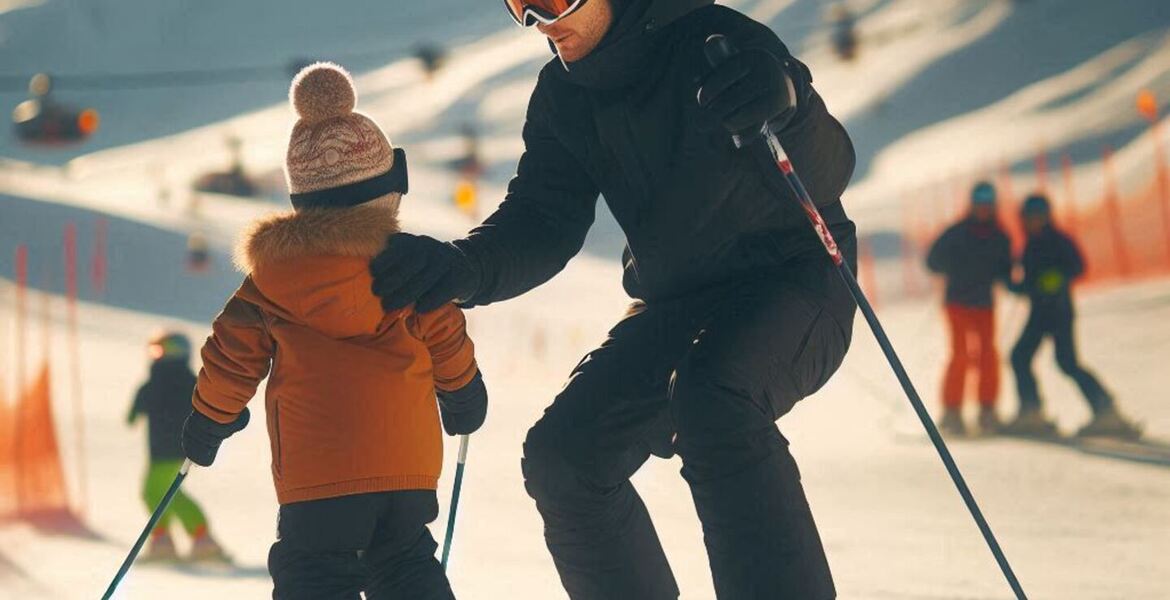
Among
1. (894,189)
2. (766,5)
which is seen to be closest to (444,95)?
(766,5)

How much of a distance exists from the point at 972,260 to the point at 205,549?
16.7ft

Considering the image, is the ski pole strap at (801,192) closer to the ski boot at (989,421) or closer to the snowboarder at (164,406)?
the snowboarder at (164,406)

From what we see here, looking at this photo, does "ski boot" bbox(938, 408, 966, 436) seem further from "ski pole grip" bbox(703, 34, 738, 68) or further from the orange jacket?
"ski pole grip" bbox(703, 34, 738, 68)

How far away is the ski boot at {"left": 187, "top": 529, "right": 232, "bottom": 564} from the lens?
603cm

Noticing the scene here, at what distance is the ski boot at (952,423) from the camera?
907cm

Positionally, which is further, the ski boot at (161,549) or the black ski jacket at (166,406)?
the black ski jacket at (166,406)

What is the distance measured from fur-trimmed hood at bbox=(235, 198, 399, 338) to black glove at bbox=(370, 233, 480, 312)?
0.13ft

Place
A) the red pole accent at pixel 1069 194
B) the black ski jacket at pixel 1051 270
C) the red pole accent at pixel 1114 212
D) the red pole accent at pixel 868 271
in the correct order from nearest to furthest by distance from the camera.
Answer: the black ski jacket at pixel 1051 270
the red pole accent at pixel 1114 212
the red pole accent at pixel 868 271
the red pole accent at pixel 1069 194

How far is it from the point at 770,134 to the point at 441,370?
94 cm

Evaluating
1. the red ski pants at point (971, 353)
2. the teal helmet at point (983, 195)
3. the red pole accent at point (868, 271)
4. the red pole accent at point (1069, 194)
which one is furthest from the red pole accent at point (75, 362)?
the red pole accent at point (1069, 194)

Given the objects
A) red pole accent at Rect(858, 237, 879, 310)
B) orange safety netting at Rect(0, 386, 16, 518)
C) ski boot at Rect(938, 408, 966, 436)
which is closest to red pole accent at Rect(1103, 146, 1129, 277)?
red pole accent at Rect(858, 237, 879, 310)

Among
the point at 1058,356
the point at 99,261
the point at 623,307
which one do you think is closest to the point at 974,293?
the point at 1058,356

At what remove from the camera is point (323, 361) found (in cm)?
312

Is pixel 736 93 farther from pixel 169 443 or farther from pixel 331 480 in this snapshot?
pixel 169 443
